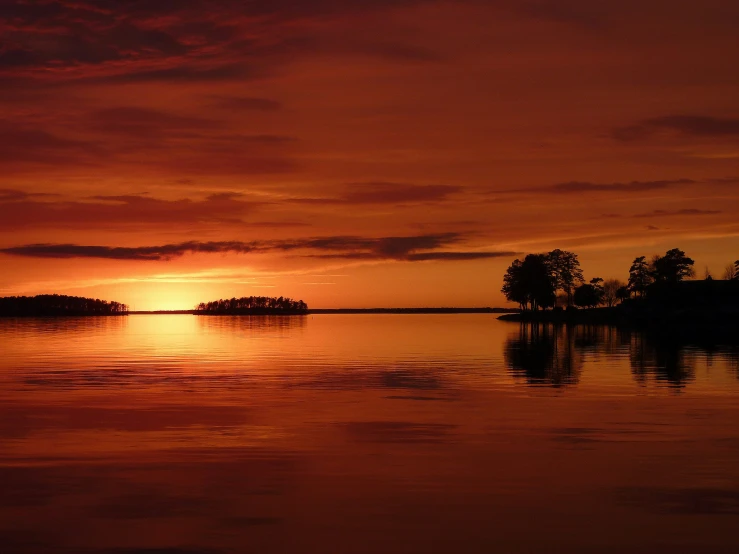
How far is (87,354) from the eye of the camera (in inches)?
2477

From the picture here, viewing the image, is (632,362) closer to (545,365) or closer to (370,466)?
(545,365)

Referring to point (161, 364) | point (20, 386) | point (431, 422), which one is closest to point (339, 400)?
point (431, 422)

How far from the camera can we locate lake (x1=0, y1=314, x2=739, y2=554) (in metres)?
14.0

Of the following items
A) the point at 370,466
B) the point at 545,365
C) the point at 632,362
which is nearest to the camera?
the point at 370,466

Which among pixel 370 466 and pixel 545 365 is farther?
pixel 545 365

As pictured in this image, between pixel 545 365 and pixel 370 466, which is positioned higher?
pixel 545 365

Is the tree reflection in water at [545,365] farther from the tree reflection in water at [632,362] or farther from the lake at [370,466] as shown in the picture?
the lake at [370,466]

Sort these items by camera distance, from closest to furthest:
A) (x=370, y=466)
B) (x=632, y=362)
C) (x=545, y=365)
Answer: (x=370, y=466) < (x=545, y=365) < (x=632, y=362)

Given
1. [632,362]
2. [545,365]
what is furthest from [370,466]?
[632,362]

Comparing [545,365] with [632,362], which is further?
[632,362]

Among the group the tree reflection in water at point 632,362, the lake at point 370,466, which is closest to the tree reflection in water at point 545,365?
the tree reflection in water at point 632,362

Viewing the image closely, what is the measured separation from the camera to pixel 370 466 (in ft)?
63.7

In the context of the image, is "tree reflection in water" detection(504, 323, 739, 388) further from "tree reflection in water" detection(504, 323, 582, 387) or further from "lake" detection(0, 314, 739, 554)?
"lake" detection(0, 314, 739, 554)

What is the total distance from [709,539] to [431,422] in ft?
43.8
